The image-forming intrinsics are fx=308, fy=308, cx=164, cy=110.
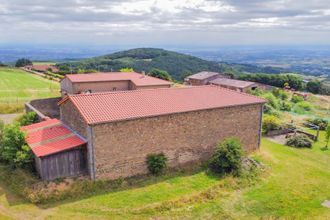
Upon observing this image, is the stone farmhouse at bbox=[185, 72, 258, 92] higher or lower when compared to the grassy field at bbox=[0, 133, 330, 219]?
higher

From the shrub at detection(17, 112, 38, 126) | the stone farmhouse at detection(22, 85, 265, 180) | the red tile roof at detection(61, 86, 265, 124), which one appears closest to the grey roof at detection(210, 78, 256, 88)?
the red tile roof at detection(61, 86, 265, 124)

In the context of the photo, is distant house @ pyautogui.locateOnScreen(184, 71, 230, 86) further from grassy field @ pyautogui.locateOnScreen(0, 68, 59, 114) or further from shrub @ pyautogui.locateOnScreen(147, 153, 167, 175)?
shrub @ pyautogui.locateOnScreen(147, 153, 167, 175)

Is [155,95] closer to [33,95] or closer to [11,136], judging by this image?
[11,136]

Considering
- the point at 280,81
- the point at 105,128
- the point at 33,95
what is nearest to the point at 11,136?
the point at 105,128

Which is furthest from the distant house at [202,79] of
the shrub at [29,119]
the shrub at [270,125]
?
the shrub at [29,119]

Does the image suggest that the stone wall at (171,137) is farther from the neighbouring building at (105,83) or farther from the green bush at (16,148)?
the neighbouring building at (105,83)

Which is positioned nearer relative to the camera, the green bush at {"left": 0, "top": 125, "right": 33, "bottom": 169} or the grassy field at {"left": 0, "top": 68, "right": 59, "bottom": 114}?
the green bush at {"left": 0, "top": 125, "right": 33, "bottom": 169}
